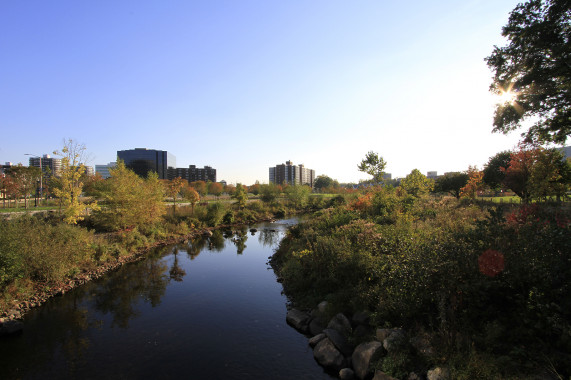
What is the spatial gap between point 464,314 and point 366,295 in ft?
10.1

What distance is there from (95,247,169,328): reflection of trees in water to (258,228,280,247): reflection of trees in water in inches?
433

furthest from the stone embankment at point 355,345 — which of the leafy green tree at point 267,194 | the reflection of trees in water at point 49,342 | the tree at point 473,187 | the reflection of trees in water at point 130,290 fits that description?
the leafy green tree at point 267,194

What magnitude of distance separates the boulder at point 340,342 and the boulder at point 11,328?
38.7 ft

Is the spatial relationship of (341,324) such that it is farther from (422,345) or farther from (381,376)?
(422,345)

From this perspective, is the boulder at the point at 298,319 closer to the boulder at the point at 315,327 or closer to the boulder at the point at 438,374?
the boulder at the point at 315,327

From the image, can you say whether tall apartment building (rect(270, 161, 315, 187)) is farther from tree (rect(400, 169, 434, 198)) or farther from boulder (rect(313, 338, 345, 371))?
boulder (rect(313, 338, 345, 371))

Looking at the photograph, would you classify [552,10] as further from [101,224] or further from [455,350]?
[101,224]

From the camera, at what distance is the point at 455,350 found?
6.43 metres

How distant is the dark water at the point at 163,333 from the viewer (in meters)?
8.34

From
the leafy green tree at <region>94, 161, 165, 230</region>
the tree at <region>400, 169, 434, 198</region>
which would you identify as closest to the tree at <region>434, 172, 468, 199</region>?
the tree at <region>400, 169, 434, 198</region>

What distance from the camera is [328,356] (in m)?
8.43

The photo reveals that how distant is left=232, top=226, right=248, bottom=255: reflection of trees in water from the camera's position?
26406 millimetres

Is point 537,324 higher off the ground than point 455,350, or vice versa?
point 537,324

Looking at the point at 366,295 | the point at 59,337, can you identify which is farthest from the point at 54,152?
Answer: the point at 366,295
